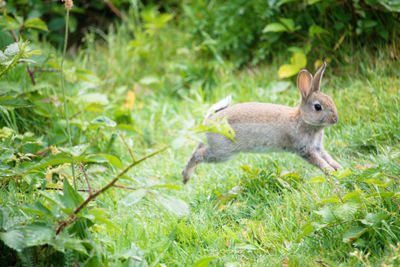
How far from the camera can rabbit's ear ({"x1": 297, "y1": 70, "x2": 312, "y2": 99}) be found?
3547mm

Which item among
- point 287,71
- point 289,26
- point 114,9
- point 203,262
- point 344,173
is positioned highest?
point 114,9

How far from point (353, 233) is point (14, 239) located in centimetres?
176

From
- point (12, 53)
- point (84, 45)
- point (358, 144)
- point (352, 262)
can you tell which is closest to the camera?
point (352, 262)

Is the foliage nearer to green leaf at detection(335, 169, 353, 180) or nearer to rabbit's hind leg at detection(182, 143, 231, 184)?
rabbit's hind leg at detection(182, 143, 231, 184)

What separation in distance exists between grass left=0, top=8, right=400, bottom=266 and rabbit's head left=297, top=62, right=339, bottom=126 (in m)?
0.26

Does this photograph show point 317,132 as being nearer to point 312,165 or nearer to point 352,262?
point 312,165

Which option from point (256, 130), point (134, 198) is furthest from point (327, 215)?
point (256, 130)

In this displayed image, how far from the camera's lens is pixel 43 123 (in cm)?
404

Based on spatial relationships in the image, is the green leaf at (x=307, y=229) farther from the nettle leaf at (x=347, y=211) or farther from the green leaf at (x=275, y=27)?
the green leaf at (x=275, y=27)

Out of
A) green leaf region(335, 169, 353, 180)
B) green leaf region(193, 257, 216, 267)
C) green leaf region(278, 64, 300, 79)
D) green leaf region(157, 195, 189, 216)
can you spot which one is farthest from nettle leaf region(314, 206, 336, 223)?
green leaf region(278, 64, 300, 79)

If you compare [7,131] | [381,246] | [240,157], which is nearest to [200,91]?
[240,157]

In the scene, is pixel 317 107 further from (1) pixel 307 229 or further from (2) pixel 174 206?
(2) pixel 174 206

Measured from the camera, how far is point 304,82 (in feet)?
11.8

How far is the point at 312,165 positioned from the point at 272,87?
52.4 inches
